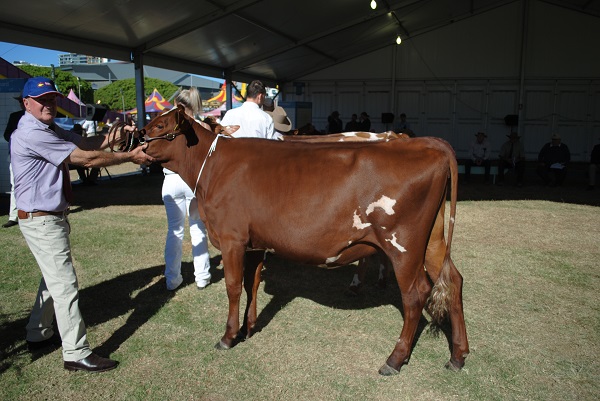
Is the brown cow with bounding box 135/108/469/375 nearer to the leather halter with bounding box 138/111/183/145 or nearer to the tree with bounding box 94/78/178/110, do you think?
the leather halter with bounding box 138/111/183/145

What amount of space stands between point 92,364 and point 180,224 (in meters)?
1.92

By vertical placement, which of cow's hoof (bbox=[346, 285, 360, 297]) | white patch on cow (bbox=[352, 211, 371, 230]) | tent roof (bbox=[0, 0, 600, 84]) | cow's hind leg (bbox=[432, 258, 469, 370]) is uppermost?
tent roof (bbox=[0, 0, 600, 84])

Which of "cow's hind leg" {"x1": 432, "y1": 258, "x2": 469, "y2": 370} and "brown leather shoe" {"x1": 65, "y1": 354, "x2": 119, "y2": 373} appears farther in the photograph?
"cow's hind leg" {"x1": 432, "y1": 258, "x2": 469, "y2": 370}

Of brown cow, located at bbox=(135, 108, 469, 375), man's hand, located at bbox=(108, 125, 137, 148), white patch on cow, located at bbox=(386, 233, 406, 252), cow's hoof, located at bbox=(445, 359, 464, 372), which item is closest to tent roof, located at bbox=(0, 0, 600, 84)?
man's hand, located at bbox=(108, 125, 137, 148)

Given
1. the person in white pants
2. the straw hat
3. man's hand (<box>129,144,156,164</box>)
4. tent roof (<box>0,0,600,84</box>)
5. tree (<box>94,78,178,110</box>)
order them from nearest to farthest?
man's hand (<box>129,144,156,164</box>) < the person in white pants < the straw hat < tent roof (<box>0,0,600,84</box>) < tree (<box>94,78,178,110</box>)

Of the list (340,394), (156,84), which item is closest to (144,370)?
(340,394)

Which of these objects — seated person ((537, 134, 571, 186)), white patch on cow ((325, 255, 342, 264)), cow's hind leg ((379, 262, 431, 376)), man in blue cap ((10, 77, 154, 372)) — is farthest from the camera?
seated person ((537, 134, 571, 186))

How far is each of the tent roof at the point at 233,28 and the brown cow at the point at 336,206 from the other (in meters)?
7.28

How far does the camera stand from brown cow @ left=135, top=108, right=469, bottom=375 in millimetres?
3363

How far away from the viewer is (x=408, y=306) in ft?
11.4

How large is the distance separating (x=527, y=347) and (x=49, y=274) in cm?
396

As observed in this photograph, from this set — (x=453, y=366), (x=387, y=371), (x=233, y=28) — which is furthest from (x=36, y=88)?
(x=233, y=28)

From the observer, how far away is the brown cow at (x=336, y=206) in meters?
3.36

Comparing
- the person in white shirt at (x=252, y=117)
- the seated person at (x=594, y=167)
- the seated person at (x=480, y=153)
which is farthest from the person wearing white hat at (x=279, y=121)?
the seated person at (x=594, y=167)
